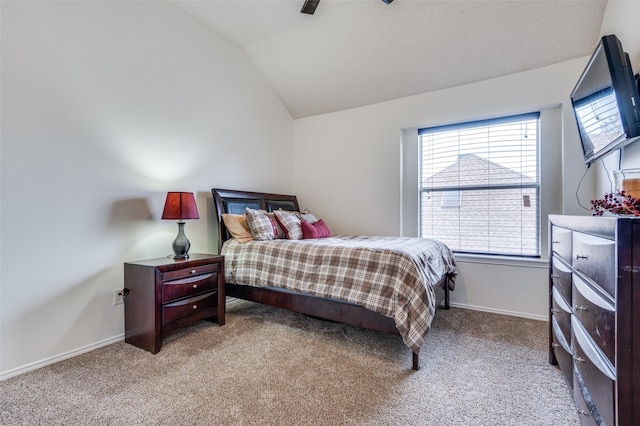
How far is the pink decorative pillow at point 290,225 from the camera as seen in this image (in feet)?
10.8

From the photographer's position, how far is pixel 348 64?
3586 millimetres

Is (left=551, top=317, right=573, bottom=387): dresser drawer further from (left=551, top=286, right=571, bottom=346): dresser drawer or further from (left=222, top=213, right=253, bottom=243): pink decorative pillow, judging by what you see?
(left=222, top=213, right=253, bottom=243): pink decorative pillow

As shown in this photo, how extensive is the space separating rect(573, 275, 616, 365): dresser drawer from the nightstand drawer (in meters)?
2.50

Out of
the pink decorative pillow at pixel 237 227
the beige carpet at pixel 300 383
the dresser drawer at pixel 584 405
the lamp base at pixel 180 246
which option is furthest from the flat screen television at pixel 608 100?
the lamp base at pixel 180 246

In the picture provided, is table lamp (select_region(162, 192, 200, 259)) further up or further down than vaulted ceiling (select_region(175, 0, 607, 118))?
further down

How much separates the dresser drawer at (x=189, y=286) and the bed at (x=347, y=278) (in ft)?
0.97

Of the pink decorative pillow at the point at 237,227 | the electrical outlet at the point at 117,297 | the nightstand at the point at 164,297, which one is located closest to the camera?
the nightstand at the point at 164,297

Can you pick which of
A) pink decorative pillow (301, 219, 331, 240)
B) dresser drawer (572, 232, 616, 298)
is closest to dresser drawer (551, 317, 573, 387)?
dresser drawer (572, 232, 616, 298)

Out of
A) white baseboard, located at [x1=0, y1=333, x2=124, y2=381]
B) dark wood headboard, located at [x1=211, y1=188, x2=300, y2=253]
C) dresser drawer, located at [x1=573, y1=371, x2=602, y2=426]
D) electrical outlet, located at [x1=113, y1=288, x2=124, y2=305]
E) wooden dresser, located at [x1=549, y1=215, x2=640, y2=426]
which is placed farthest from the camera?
dark wood headboard, located at [x1=211, y1=188, x2=300, y2=253]

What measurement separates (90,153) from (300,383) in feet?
7.50

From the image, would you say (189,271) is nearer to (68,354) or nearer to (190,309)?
(190,309)

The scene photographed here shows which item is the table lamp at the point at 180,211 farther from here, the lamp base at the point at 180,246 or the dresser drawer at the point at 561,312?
the dresser drawer at the point at 561,312

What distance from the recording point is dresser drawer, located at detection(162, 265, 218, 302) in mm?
2357

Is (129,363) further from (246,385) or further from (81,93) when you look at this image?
(81,93)
